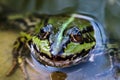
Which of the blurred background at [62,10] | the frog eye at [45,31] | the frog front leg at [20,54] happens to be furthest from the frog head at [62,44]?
the blurred background at [62,10]

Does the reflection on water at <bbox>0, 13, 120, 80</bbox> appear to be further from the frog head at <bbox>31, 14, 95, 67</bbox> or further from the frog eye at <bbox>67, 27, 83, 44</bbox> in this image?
the frog eye at <bbox>67, 27, 83, 44</bbox>

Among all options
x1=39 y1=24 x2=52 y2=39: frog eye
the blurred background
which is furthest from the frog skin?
the blurred background

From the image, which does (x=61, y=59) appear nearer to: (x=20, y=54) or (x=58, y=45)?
(x=58, y=45)

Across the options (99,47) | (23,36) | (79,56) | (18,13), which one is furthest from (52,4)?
(79,56)

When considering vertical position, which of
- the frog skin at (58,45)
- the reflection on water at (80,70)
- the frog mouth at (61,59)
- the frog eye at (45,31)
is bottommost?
the reflection on water at (80,70)

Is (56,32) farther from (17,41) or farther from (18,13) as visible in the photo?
(18,13)

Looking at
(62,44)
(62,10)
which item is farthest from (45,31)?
(62,10)

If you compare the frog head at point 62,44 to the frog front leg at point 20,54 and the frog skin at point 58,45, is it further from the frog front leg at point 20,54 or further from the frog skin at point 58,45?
the frog front leg at point 20,54
